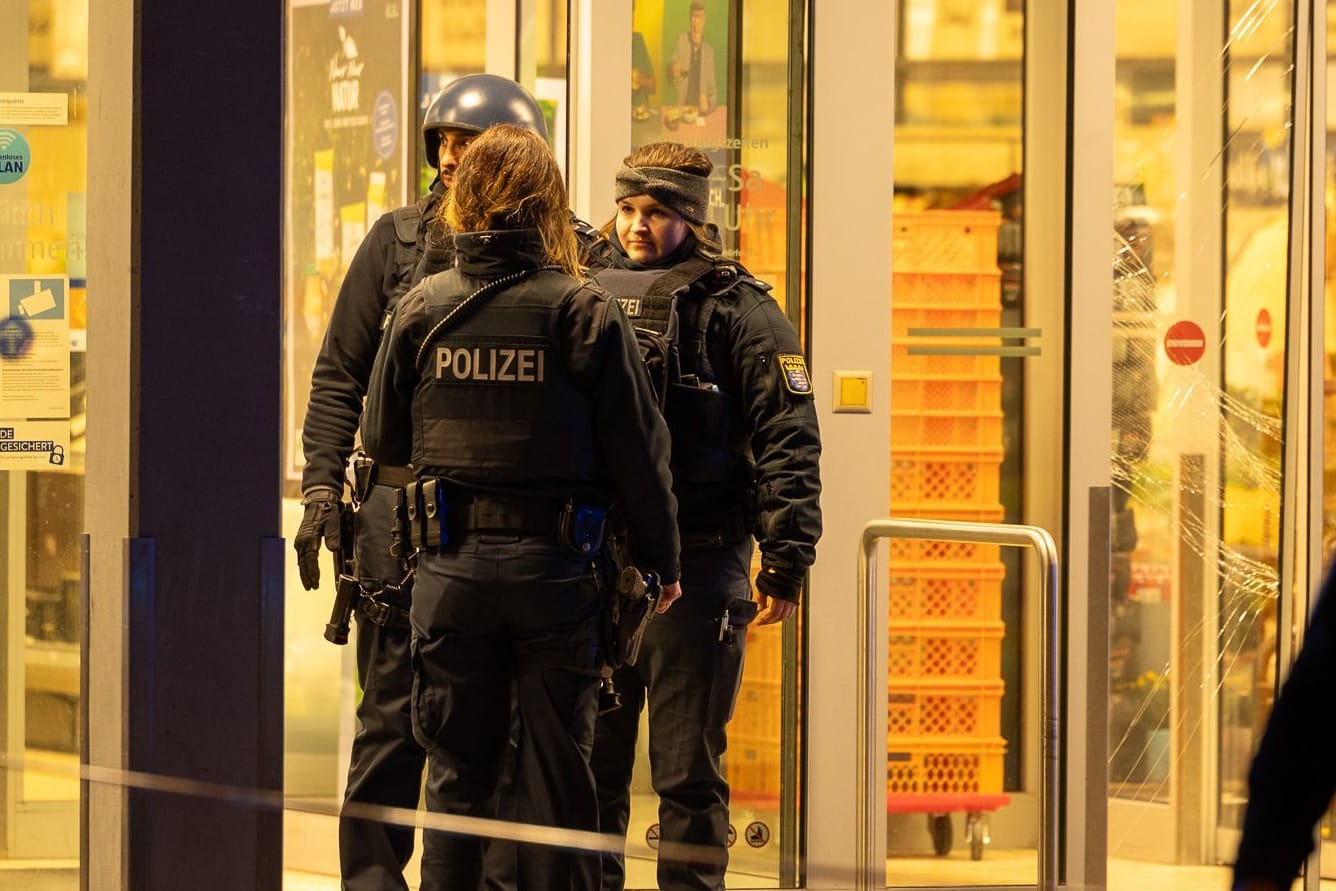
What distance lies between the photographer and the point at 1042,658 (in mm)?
4340

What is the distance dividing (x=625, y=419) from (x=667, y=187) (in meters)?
0.79

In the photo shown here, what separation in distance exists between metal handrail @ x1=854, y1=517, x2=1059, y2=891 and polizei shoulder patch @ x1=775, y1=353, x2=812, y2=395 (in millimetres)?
389

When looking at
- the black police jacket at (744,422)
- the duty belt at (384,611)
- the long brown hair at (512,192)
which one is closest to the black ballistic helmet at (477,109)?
the black police jacket at (744,422)

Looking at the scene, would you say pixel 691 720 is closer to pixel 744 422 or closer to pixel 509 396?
pixel 744 422

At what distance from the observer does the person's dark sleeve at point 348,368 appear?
14.5 ft

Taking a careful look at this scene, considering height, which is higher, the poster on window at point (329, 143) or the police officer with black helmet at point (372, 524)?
the poster on window at point (329, 143)

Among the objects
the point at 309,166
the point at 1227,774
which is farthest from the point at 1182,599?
the point at 309,166

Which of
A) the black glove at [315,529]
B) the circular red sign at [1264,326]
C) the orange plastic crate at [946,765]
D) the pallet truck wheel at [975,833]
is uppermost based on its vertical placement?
the circular red sign at [1264,326]

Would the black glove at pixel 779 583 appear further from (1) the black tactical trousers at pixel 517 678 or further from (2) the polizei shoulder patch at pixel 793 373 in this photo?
(1) the black tactical trousers at pixel 517 678

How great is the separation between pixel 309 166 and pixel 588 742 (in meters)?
2.72

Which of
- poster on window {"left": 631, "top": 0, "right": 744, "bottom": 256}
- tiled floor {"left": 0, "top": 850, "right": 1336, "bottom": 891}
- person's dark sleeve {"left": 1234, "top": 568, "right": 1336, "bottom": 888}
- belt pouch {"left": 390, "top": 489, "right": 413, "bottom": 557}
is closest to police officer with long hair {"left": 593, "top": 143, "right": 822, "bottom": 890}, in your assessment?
belt pouch {"left": 390, "top": 489, "right": 413, "bottom": 557}

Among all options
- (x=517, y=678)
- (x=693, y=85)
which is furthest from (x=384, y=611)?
(x=693, y=85)

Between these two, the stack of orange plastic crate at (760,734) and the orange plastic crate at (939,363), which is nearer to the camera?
the stack of orange plastic crate at (760,734)

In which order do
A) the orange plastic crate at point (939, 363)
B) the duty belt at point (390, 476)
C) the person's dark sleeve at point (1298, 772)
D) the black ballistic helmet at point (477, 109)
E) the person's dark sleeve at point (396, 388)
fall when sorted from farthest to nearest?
the orange plastic crate at point (939, 363) → the black ballistic helmet at point (477, 109) → the duty belt at point (390, 476) → the person's dark sleeve at point (396, 388) → the person's dark sleeve at point (1298, 772)
